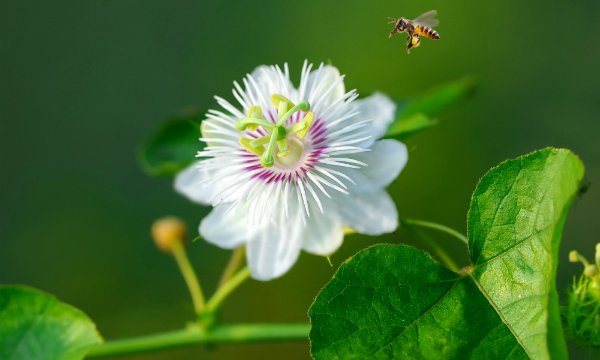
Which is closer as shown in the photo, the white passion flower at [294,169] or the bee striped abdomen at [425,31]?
the white passion flower at [294,169]

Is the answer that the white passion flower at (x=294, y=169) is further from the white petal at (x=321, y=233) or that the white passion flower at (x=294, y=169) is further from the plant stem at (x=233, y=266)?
the plant stem at (x=233, y=266)

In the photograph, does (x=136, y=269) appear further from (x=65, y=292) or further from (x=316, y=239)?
(x=316, y=239)

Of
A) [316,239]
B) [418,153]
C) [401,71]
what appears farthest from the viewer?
[401,71]

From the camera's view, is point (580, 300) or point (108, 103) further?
point (108, 103)

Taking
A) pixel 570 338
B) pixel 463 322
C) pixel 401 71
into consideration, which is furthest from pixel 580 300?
pixel 401 71

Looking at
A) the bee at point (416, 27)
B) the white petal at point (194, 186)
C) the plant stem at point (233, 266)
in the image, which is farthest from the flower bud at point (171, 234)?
the bee at point (416, 27)

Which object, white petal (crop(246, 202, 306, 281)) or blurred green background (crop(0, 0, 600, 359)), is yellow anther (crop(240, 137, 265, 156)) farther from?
blurred green background (crop(0, 0, 600, 359))

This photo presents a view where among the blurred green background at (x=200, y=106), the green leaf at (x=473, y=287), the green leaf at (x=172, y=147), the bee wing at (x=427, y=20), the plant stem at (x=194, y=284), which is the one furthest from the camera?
the blurred green background at (x=200, y=106)
